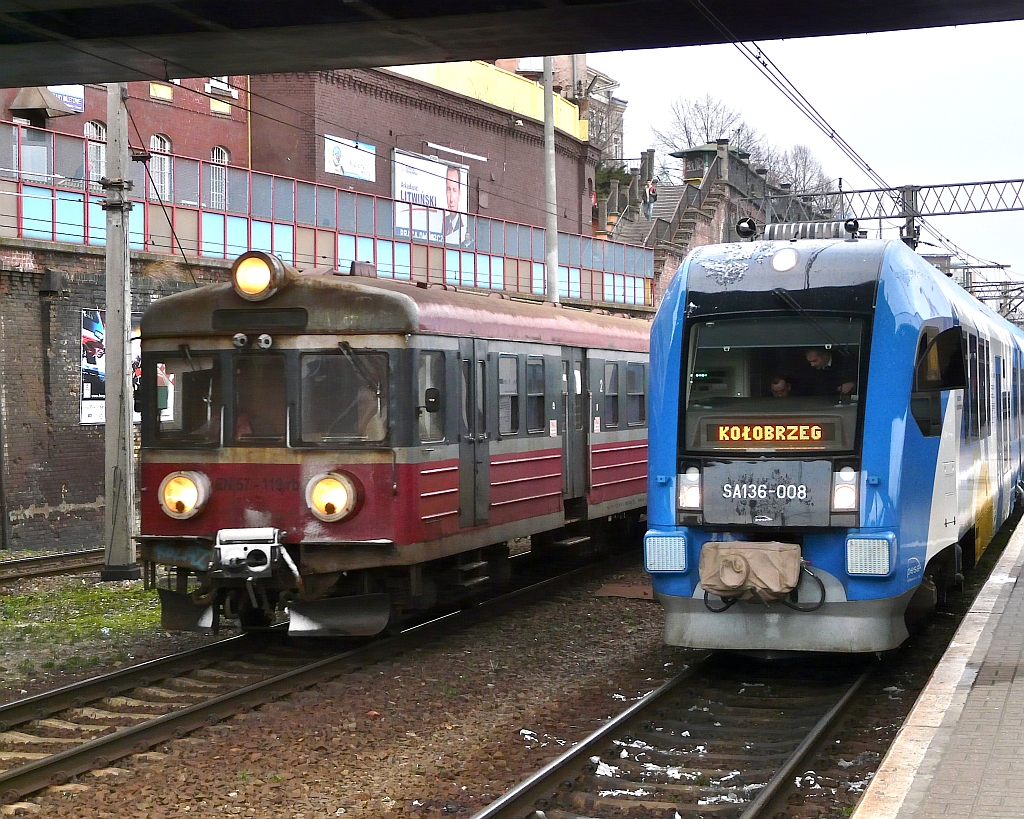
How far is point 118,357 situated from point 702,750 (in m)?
9.55

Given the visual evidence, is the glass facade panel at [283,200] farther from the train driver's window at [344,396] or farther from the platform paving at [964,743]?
the platform paving at [964,743]

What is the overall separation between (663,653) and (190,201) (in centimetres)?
1589

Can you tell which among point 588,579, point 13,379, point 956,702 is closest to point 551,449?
point 588,579

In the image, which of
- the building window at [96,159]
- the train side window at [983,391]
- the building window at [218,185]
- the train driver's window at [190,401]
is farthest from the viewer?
the building window at [218,185]

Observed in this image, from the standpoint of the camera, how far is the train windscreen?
901cm

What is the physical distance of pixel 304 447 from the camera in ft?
34.0

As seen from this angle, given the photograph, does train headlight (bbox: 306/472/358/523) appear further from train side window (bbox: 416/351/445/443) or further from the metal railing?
the metal railing

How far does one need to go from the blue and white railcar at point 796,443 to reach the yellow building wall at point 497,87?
2761 centimetres

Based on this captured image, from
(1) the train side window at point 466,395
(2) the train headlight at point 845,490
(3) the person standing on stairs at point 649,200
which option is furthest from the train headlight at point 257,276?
(3) the person standing on stairs at point 649,200

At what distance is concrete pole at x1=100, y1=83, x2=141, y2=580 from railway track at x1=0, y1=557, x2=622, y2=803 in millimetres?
4144

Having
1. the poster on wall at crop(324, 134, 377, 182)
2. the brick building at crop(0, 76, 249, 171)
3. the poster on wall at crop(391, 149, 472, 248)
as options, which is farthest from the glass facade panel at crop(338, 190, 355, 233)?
the poster on wall at crop(324, 134, 377, 182)

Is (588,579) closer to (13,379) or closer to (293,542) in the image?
(293,542)

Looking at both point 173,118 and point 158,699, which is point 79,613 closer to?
point 158,699

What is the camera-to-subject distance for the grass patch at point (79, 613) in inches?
461
